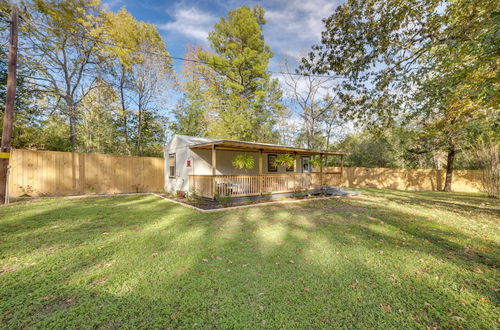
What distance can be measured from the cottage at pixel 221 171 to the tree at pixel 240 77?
6.65m

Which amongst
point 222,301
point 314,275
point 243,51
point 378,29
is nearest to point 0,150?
point 222,301

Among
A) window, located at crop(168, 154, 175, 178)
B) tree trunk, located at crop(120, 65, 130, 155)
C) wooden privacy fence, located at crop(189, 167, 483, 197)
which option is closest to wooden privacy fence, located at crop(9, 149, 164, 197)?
window, located at crop(168, 154, 175, 178)

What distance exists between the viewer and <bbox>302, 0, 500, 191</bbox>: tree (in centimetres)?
498

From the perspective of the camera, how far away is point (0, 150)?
7043 millimetres

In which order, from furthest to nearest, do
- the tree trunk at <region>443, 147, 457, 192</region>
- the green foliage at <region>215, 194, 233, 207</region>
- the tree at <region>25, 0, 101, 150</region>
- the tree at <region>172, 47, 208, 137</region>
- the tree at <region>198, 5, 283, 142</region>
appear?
the tree at <region>172, 47, 208, 137</region> → the tree at <region>198, 5, 283, 142</region> → the tree trunk at <region>443, 147, 457, 192</region> → the tree at <region>25, 0, 101, 150</region> → the green foliage at <region>215, 194, 233, 207</region>

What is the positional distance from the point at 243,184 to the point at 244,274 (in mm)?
6162

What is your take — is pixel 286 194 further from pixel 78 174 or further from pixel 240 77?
pixel 240 77

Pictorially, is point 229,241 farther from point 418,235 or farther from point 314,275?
point 418,235

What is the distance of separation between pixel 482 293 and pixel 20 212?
33.5ft

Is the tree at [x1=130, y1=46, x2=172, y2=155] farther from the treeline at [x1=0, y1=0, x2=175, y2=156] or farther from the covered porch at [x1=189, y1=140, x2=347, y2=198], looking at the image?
the covered porch at [x1=189, y1=140, x2=347, y2=198]

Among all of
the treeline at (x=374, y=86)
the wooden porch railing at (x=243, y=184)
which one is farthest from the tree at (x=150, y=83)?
the wooden porch railing at (x=243, y=184)

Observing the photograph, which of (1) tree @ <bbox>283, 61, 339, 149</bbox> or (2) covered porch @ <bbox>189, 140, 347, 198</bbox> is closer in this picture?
(2) covered porch @ <bbox>189, 140, 347, 198</bbox>

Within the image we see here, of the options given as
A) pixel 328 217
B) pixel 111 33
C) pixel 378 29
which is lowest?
pixel 328 217

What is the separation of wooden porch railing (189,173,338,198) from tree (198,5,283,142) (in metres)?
8.75
